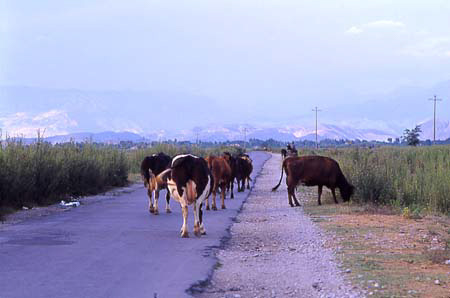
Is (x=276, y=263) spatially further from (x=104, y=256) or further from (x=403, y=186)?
(x=403, y=186)

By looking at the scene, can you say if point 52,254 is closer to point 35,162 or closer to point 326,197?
point 35,162

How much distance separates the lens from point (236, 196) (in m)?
27.6

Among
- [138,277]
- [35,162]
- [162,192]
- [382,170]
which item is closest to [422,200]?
[382,170]

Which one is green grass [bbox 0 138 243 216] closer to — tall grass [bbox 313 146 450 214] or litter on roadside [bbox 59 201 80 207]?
litter on roadside [bbox 59 201 80 207]

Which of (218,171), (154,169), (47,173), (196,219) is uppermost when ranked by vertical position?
(154,169)

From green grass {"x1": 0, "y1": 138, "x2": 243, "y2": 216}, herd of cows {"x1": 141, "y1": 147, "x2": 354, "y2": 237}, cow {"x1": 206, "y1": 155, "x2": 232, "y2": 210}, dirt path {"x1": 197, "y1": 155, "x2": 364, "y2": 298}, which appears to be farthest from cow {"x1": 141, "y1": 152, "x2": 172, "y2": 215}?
green grass {"x1": 0, "y1": 138, "x2": 243, "y2": 216}

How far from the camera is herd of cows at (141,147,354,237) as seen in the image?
14.7 m

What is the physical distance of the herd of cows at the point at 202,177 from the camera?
1472 cm

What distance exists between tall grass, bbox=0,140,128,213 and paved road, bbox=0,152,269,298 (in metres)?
2.83

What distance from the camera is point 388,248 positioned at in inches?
542

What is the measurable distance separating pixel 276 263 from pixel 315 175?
474 inches

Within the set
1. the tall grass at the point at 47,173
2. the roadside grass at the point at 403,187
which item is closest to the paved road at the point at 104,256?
the tall grass at the point at 47,173

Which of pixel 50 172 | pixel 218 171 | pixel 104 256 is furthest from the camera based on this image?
pixel 50 172

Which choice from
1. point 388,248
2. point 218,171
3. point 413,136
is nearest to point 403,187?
point 218,171
